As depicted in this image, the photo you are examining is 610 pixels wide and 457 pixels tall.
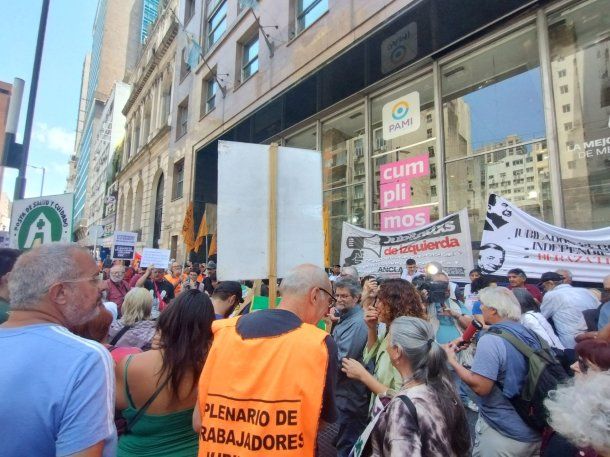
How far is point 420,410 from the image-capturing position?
1681 mm

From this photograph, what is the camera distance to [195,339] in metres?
2.15

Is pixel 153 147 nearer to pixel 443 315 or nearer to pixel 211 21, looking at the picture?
pixel 211 21

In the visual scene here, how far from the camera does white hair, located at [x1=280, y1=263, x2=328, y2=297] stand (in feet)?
6.42

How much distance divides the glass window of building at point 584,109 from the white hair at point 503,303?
496cm

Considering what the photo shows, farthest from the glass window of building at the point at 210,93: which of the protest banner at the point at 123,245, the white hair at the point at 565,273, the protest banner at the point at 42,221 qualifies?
the white hair at the point at 565,273

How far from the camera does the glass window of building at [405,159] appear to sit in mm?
9266

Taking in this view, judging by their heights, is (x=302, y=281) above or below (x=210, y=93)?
below

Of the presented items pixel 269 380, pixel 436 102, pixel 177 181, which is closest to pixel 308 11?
pixel 436 102

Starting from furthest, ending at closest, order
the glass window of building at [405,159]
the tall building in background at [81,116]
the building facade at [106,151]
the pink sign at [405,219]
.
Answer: the tall building in background at [81,116]
the building facade at [106,151]
the glass window of building at [405,159]
the pink sign at [405,219]

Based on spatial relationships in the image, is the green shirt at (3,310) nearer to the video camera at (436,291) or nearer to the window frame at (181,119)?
the video camera at (436,291)

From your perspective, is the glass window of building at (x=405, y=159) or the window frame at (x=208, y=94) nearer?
the glass window of building at (x=405, y=159)

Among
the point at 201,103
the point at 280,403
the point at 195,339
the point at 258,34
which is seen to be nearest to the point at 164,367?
the point at 195,339

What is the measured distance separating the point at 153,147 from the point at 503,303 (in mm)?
27166

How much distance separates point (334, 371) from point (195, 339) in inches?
34.7
